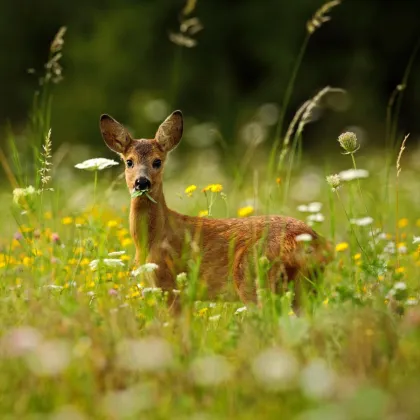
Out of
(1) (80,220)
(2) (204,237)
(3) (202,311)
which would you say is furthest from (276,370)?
(1) (80,220)

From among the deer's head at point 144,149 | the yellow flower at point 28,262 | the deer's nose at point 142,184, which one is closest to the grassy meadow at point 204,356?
the yellow flower at point 28,262

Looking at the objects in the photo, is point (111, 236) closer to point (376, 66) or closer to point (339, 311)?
point (339, 311)

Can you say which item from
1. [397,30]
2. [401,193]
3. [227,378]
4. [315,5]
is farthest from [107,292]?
[397,30]

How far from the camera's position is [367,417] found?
2965 mm

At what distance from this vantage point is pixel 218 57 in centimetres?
2194

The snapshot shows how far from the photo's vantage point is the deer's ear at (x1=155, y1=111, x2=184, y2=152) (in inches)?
253

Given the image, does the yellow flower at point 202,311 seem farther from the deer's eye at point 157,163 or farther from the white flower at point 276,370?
the white flower at point 276,370

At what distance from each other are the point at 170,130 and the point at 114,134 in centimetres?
33

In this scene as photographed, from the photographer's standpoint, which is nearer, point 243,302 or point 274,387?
point 274,387

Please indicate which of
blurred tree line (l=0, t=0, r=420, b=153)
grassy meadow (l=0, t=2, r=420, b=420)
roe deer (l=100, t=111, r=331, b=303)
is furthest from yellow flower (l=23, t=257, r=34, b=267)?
blurred tree line (l=0, t=0, r=420, b=153)

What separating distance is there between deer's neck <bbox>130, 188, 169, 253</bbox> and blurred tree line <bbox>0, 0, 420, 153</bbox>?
508 inches

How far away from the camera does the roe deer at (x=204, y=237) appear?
213 inches

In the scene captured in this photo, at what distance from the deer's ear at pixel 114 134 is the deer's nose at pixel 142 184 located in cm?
50

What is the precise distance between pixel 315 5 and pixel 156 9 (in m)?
3.11
